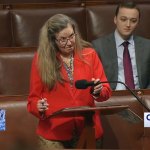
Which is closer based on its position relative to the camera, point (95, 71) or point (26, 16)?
point (95, 71)

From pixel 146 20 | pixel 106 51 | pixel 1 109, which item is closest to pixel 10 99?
pixel 1 109

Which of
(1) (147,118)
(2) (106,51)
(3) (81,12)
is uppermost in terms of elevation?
(3) (81,12)

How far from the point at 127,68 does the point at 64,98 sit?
38cm

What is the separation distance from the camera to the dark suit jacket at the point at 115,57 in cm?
110

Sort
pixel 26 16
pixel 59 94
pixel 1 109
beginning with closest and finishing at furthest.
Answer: pixel 59 94
pixel 1 109
pixel 26 16

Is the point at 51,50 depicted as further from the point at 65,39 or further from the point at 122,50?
the point at 122,50

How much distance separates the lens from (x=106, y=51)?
3.68 feet

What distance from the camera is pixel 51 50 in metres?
0.80

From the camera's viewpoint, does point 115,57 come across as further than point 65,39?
Yes

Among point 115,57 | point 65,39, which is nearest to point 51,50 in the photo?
point 65,39

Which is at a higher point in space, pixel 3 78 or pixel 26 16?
pixel 26 16

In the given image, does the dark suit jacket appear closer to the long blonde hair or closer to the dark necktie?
the dark necktie

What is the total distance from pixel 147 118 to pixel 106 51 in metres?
0.31

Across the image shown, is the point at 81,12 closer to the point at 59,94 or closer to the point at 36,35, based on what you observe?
the point at 36,35
